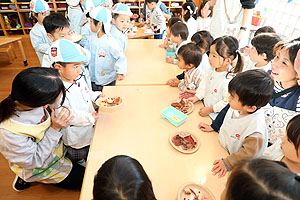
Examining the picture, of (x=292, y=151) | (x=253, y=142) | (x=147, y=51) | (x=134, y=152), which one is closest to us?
(x=292, y=151)

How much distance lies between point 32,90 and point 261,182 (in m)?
1.08

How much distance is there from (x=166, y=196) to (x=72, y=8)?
3374mm

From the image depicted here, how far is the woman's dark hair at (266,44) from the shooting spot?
1762mm

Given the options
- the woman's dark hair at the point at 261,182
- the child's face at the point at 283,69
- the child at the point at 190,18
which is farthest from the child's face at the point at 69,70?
the child at the point at 190,18

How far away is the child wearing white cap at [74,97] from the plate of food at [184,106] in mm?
648

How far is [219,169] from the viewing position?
3.34ft

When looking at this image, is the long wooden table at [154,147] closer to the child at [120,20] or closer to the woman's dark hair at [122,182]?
the woman's dark hair at [122,182]

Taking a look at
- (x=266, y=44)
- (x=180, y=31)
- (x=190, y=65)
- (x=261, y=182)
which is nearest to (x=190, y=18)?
(x=180, y=31)

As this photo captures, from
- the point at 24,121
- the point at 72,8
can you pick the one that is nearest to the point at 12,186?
the point at 24,121

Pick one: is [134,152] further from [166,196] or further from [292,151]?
[292,151]

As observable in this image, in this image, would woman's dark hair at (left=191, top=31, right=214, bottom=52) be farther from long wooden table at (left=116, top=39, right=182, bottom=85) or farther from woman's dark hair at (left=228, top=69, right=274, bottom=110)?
woman's dark hair at (left=228, top=69, right=274, bottom=110)

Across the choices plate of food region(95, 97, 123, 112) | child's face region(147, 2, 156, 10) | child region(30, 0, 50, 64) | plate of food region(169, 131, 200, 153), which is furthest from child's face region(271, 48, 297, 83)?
child's face region(147, 2, 156, 10)

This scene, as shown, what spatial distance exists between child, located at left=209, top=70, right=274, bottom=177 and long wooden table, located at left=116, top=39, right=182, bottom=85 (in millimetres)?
942

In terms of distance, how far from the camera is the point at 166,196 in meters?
0.90
